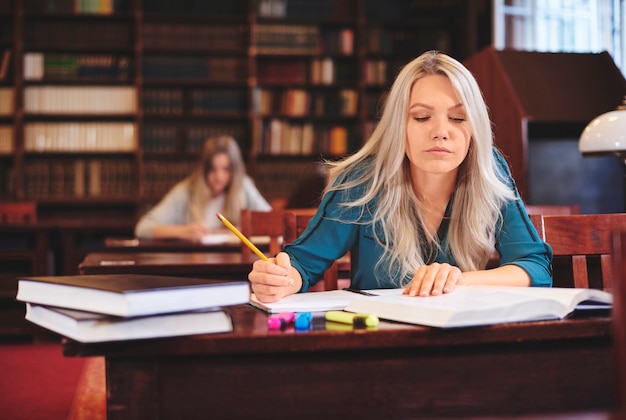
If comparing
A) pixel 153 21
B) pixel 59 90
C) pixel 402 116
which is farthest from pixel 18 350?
pixel 402 116

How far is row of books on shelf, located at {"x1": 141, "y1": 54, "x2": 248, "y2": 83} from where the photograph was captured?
5.68 m

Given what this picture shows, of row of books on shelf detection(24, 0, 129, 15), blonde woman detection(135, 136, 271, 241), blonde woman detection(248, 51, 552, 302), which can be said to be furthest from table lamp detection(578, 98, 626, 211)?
row of books on shelf detection(24, 0, 129, 15)

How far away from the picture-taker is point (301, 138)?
19.4ft

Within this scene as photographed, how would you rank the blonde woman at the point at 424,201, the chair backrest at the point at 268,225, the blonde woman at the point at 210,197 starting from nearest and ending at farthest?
the blonde woman at the point at 424,201 → the chair backrest at the point at 268,225 → the blonde woman at the point at 210,197

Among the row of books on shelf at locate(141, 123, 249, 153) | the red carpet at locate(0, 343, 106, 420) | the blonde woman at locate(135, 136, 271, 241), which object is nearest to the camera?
the red carpet at locate(0, 343, 106, 420)

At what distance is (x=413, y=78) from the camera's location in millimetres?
1464

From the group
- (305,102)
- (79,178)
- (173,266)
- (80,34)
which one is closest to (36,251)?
(79,178)

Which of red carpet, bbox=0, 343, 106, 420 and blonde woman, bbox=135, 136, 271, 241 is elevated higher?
blonde woman, bbox=135, 136, 271, 241

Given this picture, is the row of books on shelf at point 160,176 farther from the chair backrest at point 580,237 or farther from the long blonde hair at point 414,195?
the chair backrest at point 580,237

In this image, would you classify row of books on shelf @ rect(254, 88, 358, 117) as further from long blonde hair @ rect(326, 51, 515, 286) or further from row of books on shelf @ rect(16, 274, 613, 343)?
row of books on shelf @ rect(16, 274, 613, 343)

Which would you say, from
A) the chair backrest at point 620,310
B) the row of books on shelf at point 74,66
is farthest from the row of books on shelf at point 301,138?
the chair backrest at point 620,310

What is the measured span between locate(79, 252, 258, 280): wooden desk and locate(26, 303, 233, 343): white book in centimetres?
128

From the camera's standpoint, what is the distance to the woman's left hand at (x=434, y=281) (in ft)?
3.63

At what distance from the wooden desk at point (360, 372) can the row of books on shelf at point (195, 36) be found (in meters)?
5.05
